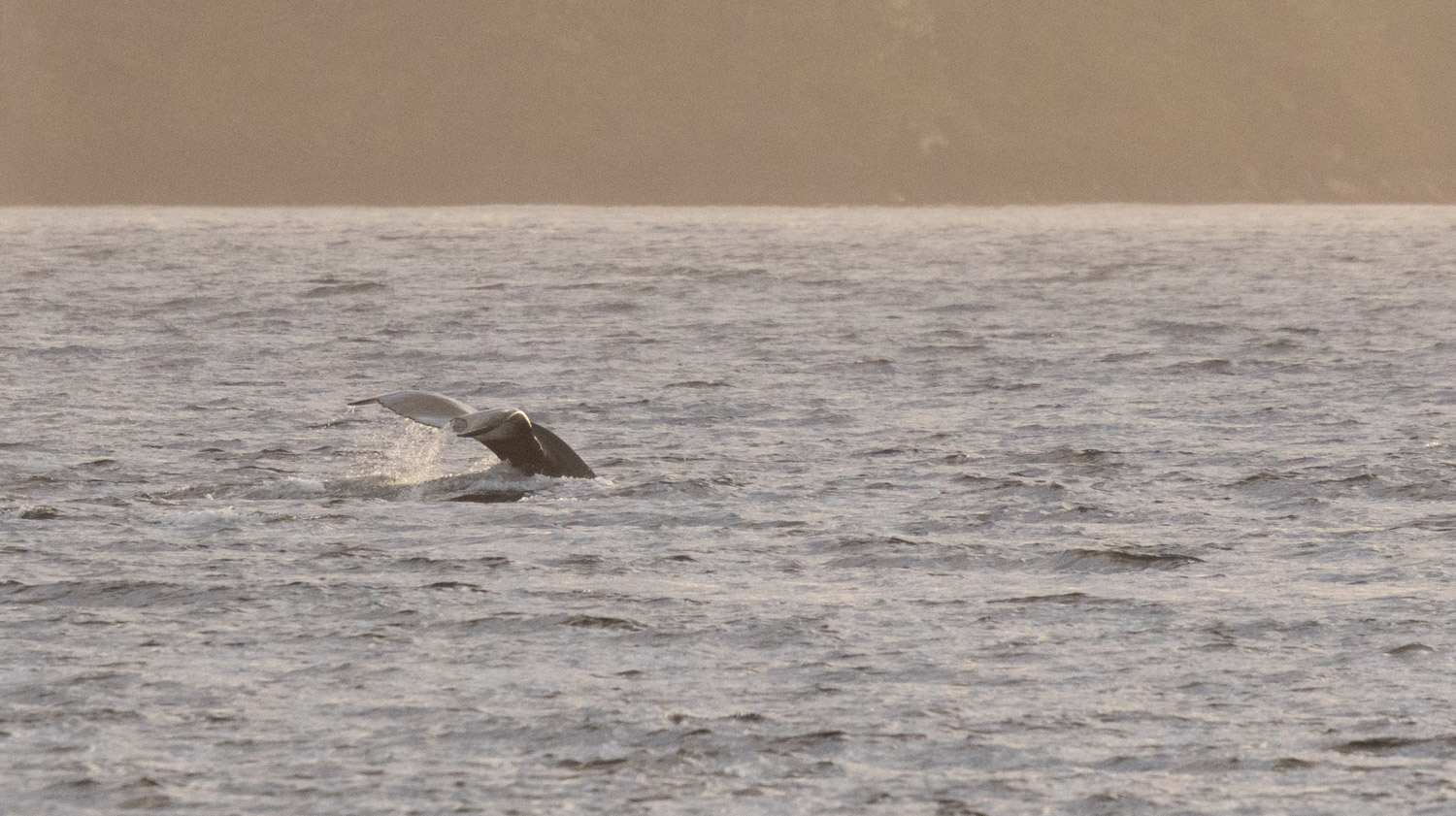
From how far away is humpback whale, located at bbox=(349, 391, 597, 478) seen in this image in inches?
798

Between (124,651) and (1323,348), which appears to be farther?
(1323,348)

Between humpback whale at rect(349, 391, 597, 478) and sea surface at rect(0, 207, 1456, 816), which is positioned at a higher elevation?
humpback whale at rect(349, 391, 597, 478)

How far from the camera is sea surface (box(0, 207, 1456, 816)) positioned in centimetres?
1198

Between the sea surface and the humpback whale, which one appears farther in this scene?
the humpback whale

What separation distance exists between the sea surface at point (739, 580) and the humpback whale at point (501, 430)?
0.26 metres

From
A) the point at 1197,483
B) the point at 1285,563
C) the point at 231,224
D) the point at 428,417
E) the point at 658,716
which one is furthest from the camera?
the point at 231,224

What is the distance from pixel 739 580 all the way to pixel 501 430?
185 inches

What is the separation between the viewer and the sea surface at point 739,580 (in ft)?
39.3

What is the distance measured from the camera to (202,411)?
96.3 ft

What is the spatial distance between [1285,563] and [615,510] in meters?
6.41

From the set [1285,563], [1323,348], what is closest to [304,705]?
Answer: [1285,563]

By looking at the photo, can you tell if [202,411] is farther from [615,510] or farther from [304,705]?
[304,705]

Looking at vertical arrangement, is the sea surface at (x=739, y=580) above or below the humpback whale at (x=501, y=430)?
below

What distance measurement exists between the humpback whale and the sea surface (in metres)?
0.26
